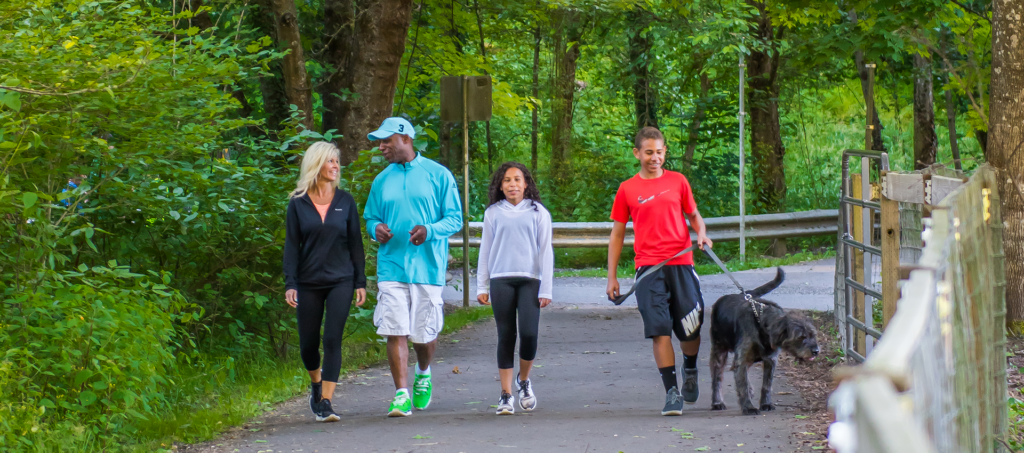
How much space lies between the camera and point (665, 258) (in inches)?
249

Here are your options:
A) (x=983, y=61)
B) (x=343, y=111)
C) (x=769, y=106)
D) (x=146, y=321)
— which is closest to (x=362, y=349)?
(x=343, y=111)

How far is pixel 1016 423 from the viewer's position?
5.46 meters

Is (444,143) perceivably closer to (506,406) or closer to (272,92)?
(272,92)

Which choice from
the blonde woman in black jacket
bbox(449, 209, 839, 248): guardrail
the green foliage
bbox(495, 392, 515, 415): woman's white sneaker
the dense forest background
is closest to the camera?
the green foliage

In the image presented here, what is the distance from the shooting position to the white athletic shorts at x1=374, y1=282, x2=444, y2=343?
21.4 feet

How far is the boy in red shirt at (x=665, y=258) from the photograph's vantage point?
20.7 ft

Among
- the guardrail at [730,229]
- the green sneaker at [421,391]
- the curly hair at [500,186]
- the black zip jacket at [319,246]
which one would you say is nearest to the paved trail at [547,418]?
the green sneaker at [421,391]

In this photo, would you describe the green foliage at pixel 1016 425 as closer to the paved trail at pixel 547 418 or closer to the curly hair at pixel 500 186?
the paved trail at pixel 547 418

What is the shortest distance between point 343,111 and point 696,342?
19.5 ft

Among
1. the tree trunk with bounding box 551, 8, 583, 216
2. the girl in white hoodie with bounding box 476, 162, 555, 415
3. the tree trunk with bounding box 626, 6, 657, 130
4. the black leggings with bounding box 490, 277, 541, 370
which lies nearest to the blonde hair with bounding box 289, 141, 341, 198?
the girl in white hoodie with bounding box 476, 162, 555, 415

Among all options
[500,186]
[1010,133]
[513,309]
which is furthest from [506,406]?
[1010,133]

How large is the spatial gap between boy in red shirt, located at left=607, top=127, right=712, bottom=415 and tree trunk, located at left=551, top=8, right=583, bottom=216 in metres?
15.3

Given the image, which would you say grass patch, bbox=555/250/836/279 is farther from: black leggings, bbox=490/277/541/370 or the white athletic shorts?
the white athletic shorts

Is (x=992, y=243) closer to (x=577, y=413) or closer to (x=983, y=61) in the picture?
(x=577, y=413)
